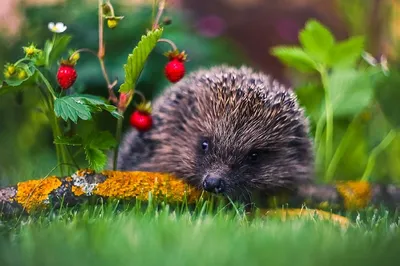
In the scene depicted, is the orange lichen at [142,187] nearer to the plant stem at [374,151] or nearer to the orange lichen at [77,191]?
the orange lichen at [77,191]

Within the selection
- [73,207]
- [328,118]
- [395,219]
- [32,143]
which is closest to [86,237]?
[73,207]

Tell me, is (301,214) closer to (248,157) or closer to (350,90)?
(248,157)

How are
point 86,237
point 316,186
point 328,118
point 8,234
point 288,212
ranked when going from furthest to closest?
point 328,118 < point 316,186 < point 288,212 < point 8,234 < point 86,237

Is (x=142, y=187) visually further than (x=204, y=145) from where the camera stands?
No

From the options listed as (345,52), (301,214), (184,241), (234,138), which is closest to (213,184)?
(234,138)

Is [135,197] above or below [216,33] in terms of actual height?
below

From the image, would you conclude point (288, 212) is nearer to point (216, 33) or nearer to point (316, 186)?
point (316, 186)

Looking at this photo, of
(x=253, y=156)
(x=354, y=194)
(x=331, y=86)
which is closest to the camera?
(x=253, y=156)
